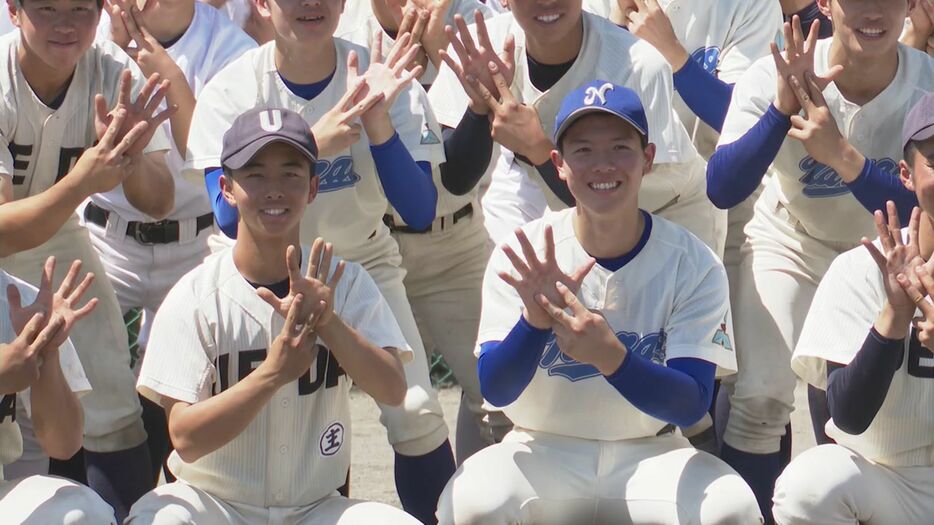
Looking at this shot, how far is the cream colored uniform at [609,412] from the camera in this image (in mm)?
3900

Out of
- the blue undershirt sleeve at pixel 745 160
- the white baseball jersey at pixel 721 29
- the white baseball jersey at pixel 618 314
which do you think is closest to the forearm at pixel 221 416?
the white baseball jersey at pixel 618 314

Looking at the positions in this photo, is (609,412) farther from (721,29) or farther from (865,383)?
(721,29)

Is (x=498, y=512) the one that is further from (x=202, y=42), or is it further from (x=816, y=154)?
(x=202, y=42)

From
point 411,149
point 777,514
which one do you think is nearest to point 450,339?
point 411,149

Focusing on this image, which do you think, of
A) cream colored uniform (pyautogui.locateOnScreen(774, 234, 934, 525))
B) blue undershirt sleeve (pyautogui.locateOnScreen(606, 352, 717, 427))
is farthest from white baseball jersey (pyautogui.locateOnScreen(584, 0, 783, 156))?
blue undershirt sleeve (pyautogui.locateOnScreen(606, 352, 717, 427))

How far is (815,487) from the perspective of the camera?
3.85 m

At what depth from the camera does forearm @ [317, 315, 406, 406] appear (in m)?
3.73

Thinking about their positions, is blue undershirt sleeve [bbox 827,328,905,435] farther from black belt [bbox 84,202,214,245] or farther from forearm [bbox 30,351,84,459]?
black belt [bbox 84,202,214,245]

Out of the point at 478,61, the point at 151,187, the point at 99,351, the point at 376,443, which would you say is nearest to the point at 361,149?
the point at 478,61

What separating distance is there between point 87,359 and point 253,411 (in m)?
0.99

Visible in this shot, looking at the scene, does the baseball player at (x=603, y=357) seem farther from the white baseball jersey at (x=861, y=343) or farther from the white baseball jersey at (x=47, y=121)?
the white baseball jersey at (x=47, y=121)

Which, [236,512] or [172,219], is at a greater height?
[172,219]

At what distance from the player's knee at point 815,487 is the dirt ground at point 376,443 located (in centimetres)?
176

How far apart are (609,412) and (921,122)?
1023mm
